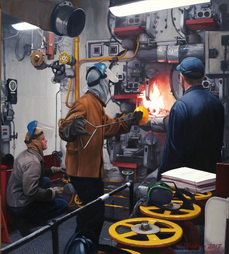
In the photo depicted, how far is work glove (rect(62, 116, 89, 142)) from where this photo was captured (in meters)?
1.98

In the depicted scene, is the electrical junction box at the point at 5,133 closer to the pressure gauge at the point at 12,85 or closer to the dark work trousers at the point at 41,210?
the pressure gauge at the point at 12,85

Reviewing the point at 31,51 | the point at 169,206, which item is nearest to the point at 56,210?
the point at 169,206

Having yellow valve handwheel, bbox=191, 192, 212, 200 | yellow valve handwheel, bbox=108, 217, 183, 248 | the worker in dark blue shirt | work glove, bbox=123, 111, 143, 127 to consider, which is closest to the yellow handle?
work glove, bbox=123, 111, 143, 127

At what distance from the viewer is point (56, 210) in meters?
2.06

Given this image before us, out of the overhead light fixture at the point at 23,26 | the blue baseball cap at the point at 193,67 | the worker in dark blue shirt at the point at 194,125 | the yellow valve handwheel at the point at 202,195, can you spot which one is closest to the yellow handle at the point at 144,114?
the worker in dark blue shirt at the point at 194,125

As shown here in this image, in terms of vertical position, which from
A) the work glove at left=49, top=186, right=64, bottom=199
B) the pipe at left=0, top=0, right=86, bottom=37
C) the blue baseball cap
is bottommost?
the work glove at left=49, top=186, right=64, bottom=199

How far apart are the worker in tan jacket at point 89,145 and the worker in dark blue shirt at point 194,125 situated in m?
0.45

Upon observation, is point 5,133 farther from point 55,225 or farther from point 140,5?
point 140,5

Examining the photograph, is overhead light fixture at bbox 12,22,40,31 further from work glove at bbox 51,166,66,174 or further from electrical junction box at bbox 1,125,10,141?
work glove at bbox 51,166,66,174

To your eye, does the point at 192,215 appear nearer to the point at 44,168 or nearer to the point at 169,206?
the point at 169,206

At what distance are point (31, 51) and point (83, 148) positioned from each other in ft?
2.22

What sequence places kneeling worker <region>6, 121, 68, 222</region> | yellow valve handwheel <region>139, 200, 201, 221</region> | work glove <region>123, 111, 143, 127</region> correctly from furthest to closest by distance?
1. work glove <region>123, 111, 143, 127</region>
2. kneeling worker <region>6, 121, 68, 222</region>
3. yellow valve handwheel <region>139, 200, 201, 221</region>

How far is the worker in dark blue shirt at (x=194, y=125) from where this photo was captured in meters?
2.08

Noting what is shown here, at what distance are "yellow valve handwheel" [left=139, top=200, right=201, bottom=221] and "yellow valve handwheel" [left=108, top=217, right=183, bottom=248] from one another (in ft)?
0.09
